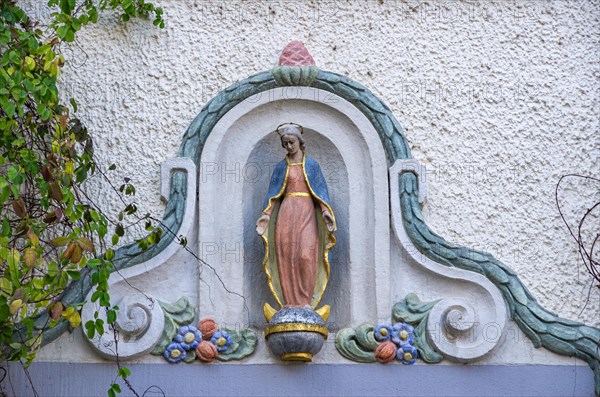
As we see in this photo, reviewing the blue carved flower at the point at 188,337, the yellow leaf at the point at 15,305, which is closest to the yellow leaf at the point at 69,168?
the yellow leaf at the point at 15,305

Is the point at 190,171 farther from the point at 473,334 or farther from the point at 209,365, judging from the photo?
the point at 473,334

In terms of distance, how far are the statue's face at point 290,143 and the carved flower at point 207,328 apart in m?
0.89

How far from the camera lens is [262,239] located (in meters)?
6.97

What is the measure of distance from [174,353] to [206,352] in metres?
0.15

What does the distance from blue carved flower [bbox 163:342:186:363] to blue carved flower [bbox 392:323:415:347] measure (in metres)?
0.98

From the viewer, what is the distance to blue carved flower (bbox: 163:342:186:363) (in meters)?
6.80

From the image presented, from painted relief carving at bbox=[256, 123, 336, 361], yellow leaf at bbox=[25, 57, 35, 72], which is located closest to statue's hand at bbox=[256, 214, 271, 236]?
painted relief carving at bbox=[256, 123, 336, 361]

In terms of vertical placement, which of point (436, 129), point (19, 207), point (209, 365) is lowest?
point (209, 365)

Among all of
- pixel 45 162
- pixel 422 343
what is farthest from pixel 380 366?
pixel 45 162

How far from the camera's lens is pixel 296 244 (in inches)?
270

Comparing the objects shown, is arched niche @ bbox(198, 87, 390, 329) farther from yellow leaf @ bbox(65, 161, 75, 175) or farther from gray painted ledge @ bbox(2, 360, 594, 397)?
yellow leaf @ bbox(65, 161, 75, 175)

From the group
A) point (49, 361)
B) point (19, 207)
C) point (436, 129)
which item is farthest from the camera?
point (436, 129)

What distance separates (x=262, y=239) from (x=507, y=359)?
127 centimetres

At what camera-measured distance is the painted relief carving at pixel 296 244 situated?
265 inches
